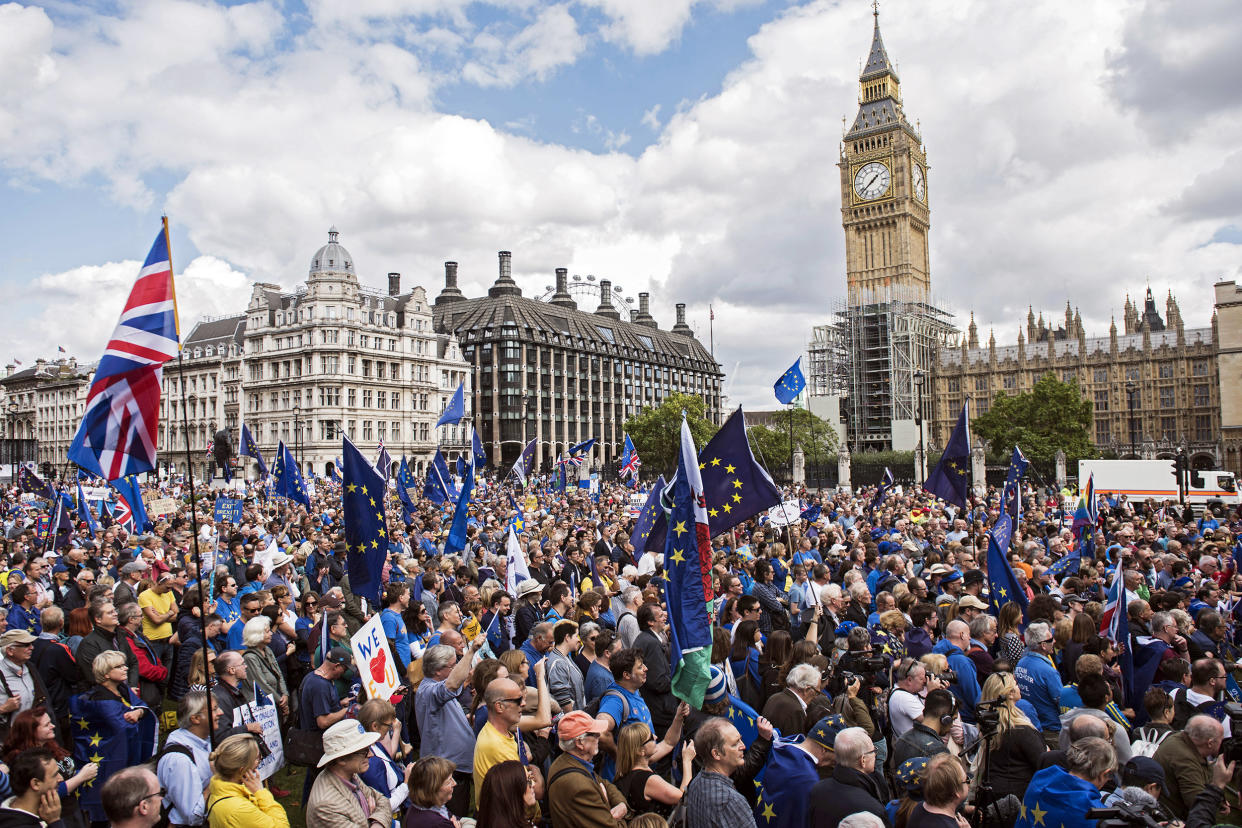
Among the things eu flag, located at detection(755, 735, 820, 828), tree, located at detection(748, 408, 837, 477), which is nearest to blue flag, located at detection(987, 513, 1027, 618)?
eu flag, located at detection(755, 735, 820, 828)

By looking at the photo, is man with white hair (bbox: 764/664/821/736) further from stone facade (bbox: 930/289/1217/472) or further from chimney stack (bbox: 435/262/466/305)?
chimney stack (bbox: 435/262/466/305)

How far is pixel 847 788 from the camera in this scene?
15.2 ft

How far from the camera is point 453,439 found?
81750 millimetres

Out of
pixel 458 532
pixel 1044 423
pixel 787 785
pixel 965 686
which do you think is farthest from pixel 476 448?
pixel 1044 423

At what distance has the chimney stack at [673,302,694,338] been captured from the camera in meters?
128

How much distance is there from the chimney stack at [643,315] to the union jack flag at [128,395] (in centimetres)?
11265

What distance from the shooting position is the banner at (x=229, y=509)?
22125mm

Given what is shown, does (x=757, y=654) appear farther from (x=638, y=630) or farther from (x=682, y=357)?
(x=682, y=357)

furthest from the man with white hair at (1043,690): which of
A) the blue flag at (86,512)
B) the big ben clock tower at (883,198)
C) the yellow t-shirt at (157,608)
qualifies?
the big ben clock tower at (883,198)

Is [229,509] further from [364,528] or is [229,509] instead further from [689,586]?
[689,586]

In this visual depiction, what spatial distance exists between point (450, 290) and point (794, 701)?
96.3 meters

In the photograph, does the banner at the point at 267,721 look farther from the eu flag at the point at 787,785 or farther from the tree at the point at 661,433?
the tree at the point at 661,433

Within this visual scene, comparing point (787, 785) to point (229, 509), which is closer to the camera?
point (787, 785)

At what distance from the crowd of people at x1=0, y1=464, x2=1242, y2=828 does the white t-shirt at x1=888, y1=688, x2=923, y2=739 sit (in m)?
0.03
